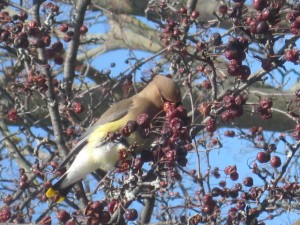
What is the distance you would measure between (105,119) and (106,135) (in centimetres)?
21

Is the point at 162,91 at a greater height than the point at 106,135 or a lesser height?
greater

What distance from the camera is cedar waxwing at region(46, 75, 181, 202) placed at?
4.04 meters

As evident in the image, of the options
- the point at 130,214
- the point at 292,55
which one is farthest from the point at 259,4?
the point at 130,214

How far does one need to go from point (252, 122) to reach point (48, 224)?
13.0 ft

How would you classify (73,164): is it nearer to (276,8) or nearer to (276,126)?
(276,8)

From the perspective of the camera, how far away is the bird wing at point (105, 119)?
4027mm

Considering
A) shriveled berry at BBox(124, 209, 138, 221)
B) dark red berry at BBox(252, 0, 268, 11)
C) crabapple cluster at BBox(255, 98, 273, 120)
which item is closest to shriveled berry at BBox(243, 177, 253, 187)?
crabapple cluster at BBox(255, 98, 273, 120)

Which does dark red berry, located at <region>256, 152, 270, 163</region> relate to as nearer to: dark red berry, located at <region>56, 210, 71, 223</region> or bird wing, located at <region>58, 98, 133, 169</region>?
dark red berry, located at <region>56, 210, 71, 223</region>

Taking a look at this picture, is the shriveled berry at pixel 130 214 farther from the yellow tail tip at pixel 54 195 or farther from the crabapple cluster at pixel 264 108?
the yellow tail tip at pixel 54 195

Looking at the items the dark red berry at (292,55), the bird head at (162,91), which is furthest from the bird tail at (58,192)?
the dark red berry at (292,55)

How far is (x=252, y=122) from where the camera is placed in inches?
278

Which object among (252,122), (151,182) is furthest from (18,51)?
(252,122)

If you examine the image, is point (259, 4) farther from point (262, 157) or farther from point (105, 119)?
point (105, 119)

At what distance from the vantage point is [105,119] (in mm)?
4254
